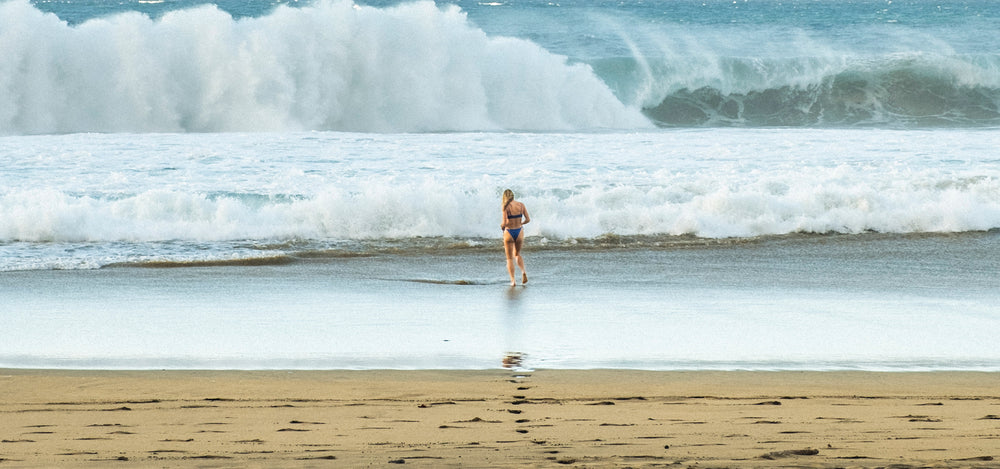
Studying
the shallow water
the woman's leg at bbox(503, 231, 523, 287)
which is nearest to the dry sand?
the shallow water

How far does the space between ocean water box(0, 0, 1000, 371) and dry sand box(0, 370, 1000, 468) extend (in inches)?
18.9

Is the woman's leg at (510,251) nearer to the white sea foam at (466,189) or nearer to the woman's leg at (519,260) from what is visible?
the woman's leg at (519,260)

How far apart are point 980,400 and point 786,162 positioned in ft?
38.4

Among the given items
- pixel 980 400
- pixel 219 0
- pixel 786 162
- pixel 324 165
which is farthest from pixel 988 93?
pixel 219 0

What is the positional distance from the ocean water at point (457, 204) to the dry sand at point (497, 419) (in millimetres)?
481

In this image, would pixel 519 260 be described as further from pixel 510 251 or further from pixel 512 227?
pixel 512 227

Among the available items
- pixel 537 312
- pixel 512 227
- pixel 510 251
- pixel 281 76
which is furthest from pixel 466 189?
pixel 281 76

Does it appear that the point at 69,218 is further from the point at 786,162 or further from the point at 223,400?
the point at 786,162

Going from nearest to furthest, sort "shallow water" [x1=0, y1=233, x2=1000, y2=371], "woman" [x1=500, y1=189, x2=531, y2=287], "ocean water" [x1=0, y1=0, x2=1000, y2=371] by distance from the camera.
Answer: "shallow water" [x1=0, y1=233, x2=1000, y2=371] → "ocean water" [x1=0, y1=0, x2=1000, y2=371] → "woman" [x1=500, y1=189, x2=531, y2=287]

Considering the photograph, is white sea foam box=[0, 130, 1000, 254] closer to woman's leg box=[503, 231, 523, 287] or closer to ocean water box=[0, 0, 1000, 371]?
ocean water box=[0, 0, 1000, 371]

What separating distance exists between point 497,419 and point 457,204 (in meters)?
8.45

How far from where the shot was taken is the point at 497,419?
5.00 m

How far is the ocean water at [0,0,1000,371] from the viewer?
23.9 ft

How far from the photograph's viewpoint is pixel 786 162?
16.8 metres
